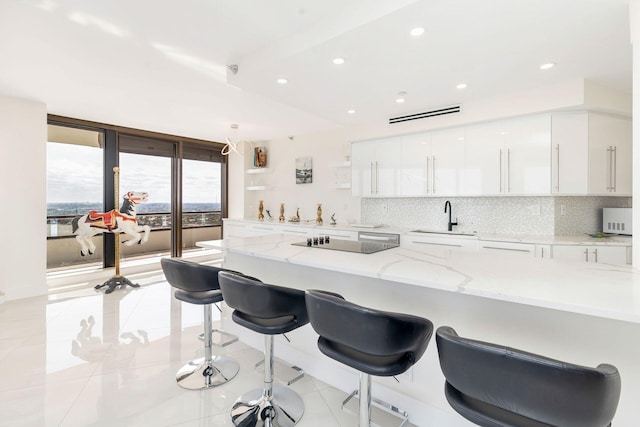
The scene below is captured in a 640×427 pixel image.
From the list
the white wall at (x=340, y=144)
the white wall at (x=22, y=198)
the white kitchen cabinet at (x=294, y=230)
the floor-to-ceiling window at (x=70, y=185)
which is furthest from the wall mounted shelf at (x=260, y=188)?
the white wall at (x=22, y=198)

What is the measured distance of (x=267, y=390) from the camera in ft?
6.21

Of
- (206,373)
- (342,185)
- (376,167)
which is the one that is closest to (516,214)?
(376,167)

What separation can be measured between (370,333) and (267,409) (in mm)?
1072

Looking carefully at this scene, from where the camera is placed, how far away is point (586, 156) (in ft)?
10.9

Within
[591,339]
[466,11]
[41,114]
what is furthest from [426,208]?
[41,114]

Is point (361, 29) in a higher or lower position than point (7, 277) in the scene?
higher

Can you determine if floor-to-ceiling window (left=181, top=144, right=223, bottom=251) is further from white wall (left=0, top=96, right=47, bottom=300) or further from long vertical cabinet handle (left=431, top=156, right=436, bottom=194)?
long vertical cabinet handle (left=431, top=156, right=436, bottom=194)

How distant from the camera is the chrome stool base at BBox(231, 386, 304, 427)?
1.82 meters

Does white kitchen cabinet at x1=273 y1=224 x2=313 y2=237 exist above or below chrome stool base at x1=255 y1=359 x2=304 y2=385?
above

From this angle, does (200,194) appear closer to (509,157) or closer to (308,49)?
Answer: (308,49)

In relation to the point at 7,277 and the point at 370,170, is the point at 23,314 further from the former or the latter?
the point at 370,170

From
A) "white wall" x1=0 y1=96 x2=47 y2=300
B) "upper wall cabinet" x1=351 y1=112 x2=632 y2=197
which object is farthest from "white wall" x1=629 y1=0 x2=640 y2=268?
"white wall" x1=0 y1=96 x2=47 y2=300

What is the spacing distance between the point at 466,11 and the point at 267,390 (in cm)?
267

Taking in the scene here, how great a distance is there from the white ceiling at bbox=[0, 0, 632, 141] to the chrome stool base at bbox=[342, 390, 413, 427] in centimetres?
247
